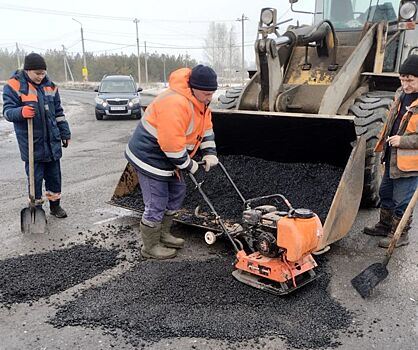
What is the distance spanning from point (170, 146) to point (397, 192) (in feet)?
7.43

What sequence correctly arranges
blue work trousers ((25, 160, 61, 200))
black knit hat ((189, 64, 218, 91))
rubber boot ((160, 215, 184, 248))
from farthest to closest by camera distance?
blue work trousers ((25, 160, 61, 200)) < rubber boot ((160, 215, 184, 248)) < black knit hat ((189, 64, 218, 91))

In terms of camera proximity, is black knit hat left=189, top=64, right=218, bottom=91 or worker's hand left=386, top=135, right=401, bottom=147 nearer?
black knit hat left=189, top=64, right=218, bottom=91

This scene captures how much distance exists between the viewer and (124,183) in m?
5.49

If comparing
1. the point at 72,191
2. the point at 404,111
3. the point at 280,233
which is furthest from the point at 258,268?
the point at 72,191

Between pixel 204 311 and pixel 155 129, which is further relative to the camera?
pixel 155 129

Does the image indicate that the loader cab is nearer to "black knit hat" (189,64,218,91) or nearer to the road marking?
"black knit hat" (189,64,218,91)

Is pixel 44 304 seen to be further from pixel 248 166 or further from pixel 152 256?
pixel 248 166

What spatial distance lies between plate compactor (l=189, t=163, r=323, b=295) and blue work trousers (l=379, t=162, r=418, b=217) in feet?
4.15

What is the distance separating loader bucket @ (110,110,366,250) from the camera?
4250 mm

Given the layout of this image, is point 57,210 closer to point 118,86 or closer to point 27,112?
point 27,112

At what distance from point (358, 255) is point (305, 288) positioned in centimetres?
94

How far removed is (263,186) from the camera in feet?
17.4

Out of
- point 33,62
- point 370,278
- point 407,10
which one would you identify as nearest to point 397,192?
point 370,278

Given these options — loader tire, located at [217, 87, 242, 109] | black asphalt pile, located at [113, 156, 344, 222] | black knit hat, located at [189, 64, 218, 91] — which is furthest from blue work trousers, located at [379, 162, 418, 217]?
loader tire, located at [217, 87, 242, 109]
